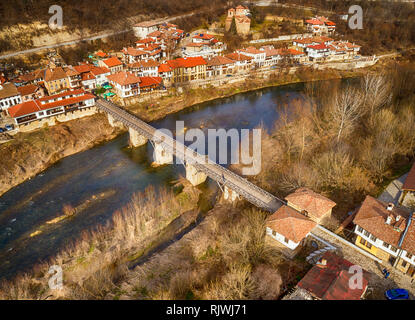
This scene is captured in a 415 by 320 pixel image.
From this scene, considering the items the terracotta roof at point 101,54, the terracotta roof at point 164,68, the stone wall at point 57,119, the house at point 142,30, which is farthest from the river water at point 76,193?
the house at point 142,30

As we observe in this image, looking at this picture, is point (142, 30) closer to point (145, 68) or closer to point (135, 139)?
point (145, 68)

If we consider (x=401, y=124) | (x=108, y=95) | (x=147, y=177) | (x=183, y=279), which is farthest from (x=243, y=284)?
(x=108, y=95)

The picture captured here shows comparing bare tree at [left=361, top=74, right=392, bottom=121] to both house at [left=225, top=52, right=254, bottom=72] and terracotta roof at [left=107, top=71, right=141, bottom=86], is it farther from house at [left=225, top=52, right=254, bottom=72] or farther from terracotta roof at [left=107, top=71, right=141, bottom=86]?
terracotta roof at [left=107, top=71, right=141, bottom=86]

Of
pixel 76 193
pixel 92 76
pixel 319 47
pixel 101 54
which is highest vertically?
pixel 319 47

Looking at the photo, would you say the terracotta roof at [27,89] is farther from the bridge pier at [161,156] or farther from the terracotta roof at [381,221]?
the terracotta roof at [381,221]

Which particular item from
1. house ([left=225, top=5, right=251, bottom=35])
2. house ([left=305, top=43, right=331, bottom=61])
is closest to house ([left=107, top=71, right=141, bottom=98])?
house ([left=225, top=5, right=251, bottom=35])

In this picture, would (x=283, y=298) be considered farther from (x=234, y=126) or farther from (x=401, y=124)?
(x=234, y=126)

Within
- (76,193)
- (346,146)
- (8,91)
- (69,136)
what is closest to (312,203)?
(346,146)
